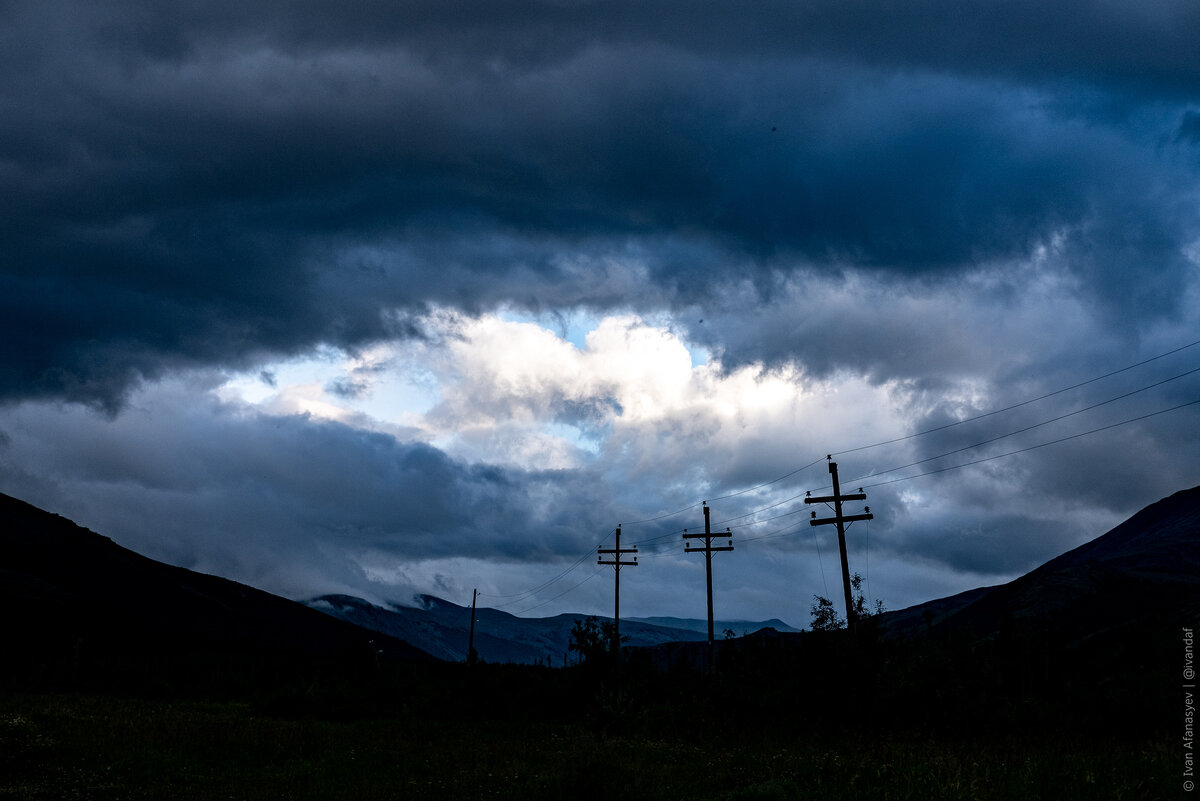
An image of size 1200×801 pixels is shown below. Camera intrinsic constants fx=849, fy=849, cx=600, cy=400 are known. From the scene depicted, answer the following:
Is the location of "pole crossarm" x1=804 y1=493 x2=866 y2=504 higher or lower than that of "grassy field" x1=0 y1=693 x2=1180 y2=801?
higher

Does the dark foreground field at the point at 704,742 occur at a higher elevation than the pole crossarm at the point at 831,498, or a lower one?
lower

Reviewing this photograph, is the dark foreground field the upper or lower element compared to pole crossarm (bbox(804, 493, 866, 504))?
→ lower

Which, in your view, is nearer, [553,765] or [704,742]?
[553,765]

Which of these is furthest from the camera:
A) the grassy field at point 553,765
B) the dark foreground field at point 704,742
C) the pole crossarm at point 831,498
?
the pole crossarm at point 831,498

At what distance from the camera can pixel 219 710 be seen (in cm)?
4206

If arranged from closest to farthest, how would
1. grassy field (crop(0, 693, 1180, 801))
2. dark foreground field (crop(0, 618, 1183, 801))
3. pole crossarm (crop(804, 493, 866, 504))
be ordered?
grassy field (crop(0, 693, 1180, 801)), dark foreground field (crop(0, 618, 1183, 801)), pole crossarm (crop(804, 493, 866, 504))

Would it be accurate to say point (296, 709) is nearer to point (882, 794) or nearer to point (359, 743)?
point (359, 743)

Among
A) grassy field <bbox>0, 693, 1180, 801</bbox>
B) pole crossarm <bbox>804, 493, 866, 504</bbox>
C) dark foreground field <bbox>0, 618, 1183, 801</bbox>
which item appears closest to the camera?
grassy field <bbox>0, 693, 1180, 801</bbox>

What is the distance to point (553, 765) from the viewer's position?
21891 mm

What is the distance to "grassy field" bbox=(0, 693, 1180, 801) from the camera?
48.4 feet

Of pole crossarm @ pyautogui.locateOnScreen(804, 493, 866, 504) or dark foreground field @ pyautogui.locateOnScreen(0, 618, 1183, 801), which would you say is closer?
dark foreground field @ pyautogui.locateOnScreen(0, 618, 1183, 801)

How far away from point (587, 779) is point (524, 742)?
12.7 meters

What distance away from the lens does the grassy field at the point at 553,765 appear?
14.8 metres

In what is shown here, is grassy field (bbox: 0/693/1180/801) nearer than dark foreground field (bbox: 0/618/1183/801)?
Yes
